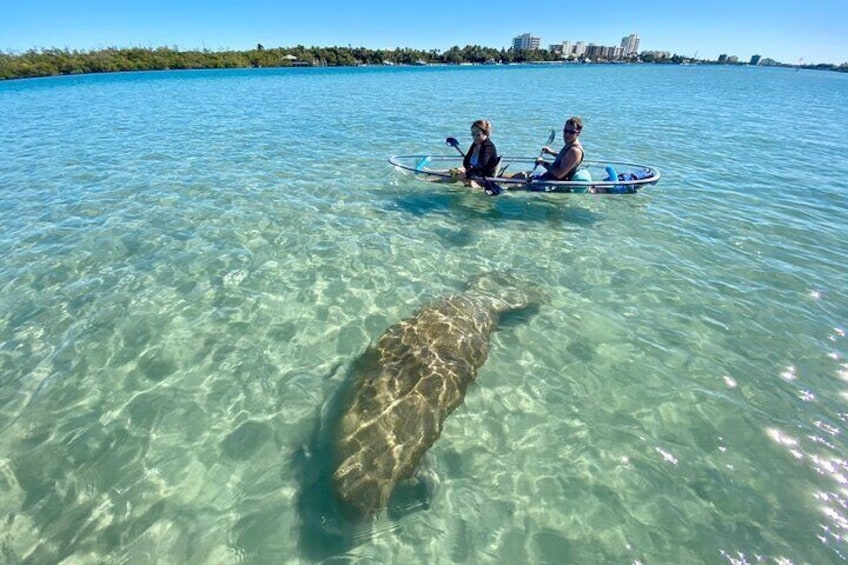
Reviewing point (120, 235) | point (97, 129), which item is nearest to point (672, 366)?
point (120, 235)

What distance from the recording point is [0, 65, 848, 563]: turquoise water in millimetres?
4496

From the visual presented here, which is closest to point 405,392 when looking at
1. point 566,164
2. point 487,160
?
point 487,160

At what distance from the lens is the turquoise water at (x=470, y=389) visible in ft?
14.8

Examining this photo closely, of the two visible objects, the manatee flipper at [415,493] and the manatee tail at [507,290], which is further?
the manatee tail at [507,290]

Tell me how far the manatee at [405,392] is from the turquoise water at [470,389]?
0.32 meters

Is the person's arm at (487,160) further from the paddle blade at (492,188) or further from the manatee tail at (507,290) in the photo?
the manatee tail at (507,290)

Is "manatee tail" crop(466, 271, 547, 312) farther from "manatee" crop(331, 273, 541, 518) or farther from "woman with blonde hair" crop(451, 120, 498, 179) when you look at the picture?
"woman with blonde hair" crop(451, 120, 498, 179)

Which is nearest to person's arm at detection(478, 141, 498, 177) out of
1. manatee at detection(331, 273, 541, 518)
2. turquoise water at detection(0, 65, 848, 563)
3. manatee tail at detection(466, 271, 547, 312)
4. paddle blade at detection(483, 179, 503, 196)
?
paddle blade at detection(483, 179, 503, 196)

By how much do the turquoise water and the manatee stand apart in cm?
32

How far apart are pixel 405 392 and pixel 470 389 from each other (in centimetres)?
122

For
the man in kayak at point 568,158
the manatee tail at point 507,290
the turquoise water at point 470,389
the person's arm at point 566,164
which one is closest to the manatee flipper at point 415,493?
the turquoise water at point 470,389

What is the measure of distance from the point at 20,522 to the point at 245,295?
473 cm

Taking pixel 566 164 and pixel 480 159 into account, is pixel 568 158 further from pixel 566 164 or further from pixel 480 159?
pixel 480 159

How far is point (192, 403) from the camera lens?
6.02m
